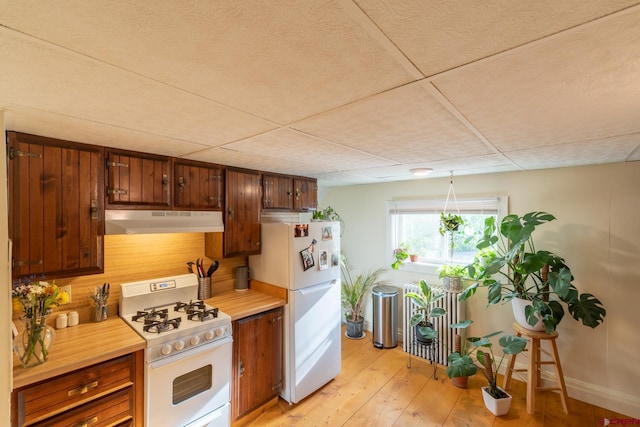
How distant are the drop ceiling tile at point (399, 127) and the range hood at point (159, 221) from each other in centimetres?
131

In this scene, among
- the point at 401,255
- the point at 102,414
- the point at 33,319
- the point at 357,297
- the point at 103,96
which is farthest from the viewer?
the point at 357,297

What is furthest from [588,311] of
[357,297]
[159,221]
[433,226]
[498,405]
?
[159,221]

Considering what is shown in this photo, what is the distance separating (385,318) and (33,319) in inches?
127

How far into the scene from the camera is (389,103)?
3.64ft

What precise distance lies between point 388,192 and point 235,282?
2239mm

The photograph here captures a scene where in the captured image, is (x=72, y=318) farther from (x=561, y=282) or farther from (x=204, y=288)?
(x=561, y=282)

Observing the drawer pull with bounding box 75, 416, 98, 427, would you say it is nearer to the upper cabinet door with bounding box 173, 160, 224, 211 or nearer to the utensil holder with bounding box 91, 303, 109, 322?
the utensil holder with bounding box 91, 303, 109, 322

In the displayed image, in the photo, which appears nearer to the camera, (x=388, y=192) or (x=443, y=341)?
(x=443, y=341)

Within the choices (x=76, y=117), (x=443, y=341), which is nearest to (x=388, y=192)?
(x=443, y=341)

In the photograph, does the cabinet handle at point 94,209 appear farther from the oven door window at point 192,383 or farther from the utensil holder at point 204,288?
the oven door window at point 192,383

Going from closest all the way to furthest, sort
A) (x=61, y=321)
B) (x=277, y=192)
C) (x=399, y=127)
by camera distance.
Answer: (x=399, y=127) → (x=61, y=321) → (x=277, y=192)

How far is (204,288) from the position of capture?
2.60m

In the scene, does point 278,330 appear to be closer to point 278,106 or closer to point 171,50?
point 278,106

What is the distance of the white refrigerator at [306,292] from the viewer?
2.54 m
